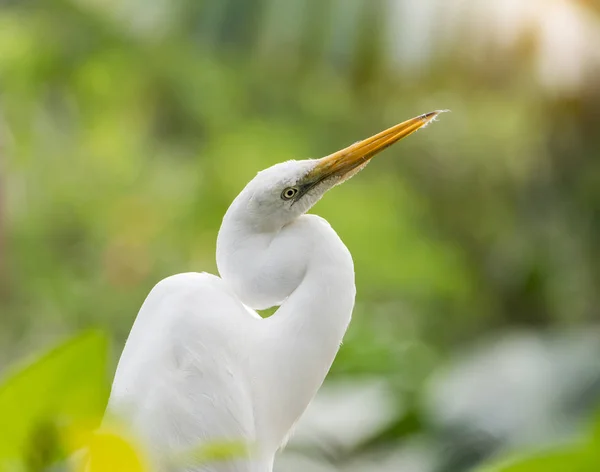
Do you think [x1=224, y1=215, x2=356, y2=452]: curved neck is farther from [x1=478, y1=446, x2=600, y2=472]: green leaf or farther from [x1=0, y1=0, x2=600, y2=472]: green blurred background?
[x1=0, y1=0, x2=600, y2=472]: green blurred background

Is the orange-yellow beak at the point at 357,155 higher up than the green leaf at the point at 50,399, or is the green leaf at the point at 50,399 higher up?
the orange-yellow beak at the point at 357,155

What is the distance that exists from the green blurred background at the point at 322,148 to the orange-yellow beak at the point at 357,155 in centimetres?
229

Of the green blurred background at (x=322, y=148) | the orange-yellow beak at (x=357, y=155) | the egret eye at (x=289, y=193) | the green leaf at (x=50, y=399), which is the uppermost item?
the green blurred background at (x=322, y=148)

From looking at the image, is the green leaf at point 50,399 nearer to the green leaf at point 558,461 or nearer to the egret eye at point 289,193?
the green leaf at point 558,461

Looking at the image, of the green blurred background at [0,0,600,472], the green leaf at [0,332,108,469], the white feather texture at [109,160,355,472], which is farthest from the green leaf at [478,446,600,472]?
the green blurred background at [0,0,600,472]

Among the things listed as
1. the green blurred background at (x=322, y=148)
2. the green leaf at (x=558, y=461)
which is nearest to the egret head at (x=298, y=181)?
the green leaf at (x=558, y=461)

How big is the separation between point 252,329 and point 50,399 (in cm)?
46

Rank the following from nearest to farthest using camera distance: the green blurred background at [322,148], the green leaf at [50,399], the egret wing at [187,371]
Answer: the green leaf at [50,399] < the egret wing at [187,371] < the green blurred background at [322,148]

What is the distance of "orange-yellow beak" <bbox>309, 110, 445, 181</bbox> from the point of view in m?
0.69

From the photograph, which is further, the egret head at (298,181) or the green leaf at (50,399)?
the egret head at (298,181)

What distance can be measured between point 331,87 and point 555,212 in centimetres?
133

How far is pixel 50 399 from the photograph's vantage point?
0.20 meters

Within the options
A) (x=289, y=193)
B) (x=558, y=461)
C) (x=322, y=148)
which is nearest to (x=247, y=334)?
(x=289, y=193)

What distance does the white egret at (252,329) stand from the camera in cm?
62
